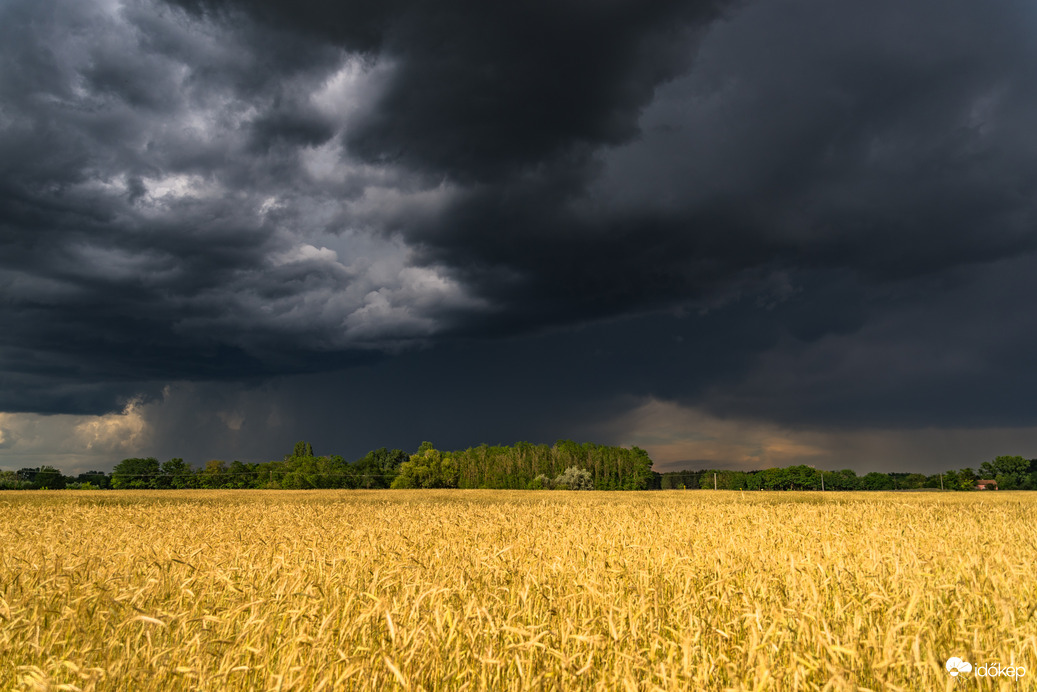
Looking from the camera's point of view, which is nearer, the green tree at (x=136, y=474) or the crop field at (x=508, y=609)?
the crop field at (x=508, y=609)

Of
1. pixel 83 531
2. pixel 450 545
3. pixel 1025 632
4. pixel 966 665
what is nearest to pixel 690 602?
pixel 966 665

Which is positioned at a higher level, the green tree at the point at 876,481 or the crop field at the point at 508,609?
the crop field at the point at 508,609

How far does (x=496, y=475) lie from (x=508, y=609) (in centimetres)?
9953

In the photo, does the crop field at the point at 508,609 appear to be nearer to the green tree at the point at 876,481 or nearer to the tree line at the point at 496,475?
the tree line at the point at 496,475

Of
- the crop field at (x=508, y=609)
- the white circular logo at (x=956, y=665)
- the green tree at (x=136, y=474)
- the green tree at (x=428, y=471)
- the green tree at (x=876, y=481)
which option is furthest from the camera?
the green tree at (x=876, y=481)

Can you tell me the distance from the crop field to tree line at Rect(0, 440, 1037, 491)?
2830 inches

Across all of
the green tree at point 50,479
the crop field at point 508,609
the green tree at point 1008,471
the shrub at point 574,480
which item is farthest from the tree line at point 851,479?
the green tree at point 50,479

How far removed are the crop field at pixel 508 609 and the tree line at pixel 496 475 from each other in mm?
71872

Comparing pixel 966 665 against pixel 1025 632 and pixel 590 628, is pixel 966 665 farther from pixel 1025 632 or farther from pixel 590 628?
pixel 590 628

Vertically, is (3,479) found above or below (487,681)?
below

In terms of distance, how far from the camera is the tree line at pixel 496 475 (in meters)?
83.6

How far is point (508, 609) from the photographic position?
483 centimetres

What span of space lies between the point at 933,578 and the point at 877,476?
433 feet

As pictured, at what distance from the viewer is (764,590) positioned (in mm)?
5266
